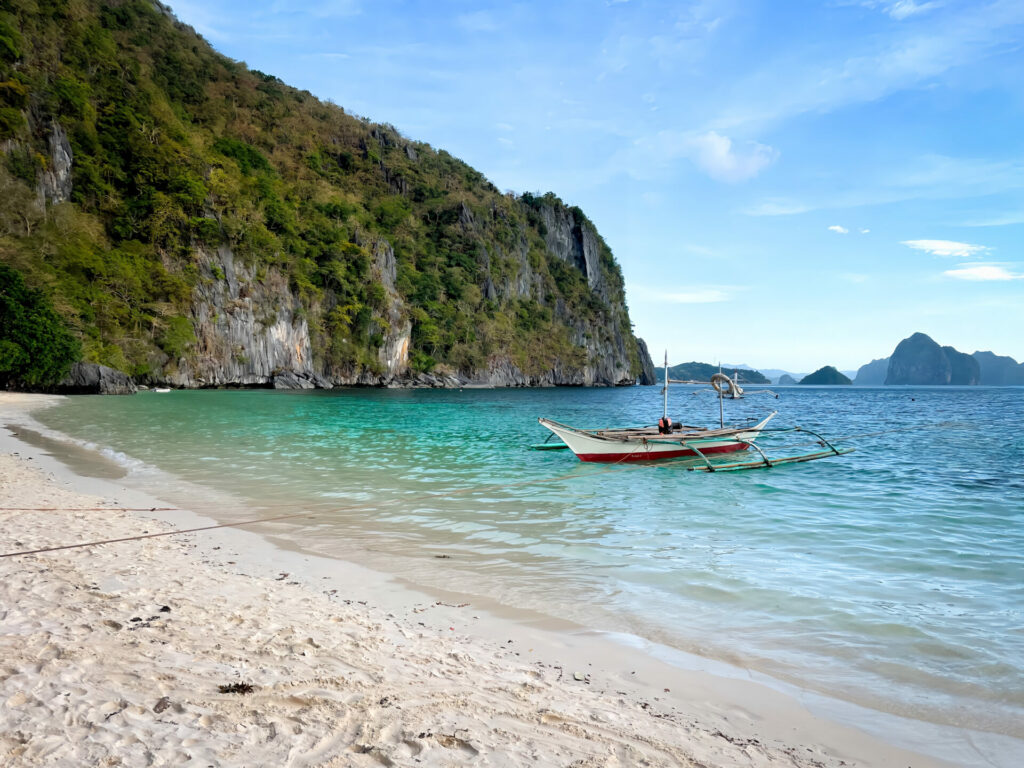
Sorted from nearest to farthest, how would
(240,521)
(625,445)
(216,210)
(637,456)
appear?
(240,521)
(625,445)
(637,456)
(216,210)

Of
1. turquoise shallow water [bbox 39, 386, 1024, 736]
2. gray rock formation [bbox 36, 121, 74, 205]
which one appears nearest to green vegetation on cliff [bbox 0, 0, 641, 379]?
gray rock formation [bbox 36, 121, 74, 205]

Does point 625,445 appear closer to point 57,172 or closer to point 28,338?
point 28,338

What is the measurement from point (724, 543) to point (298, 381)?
5957 cm

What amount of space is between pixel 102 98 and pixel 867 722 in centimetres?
7366

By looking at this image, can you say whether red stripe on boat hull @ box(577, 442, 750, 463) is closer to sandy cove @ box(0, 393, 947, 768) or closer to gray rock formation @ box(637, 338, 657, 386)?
sandy cove @ box(0, 393, 947, 768)

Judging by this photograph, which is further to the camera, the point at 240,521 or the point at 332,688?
the point at 240,521

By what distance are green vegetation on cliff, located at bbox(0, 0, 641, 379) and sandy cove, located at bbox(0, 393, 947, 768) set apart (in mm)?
44830

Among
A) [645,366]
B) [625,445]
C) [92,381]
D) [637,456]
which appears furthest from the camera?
[645,366]

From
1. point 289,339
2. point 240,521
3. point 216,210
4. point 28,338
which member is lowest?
point 240,521

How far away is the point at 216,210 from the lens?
56594 millimetres

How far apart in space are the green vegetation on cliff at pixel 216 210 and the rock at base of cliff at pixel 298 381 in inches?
112

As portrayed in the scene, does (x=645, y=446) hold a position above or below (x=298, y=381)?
below

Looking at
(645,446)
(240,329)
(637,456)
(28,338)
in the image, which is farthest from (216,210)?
(645,446)

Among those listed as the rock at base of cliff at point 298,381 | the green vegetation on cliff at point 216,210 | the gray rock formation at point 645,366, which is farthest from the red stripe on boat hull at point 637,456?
the gray rock formation at point 645,366
